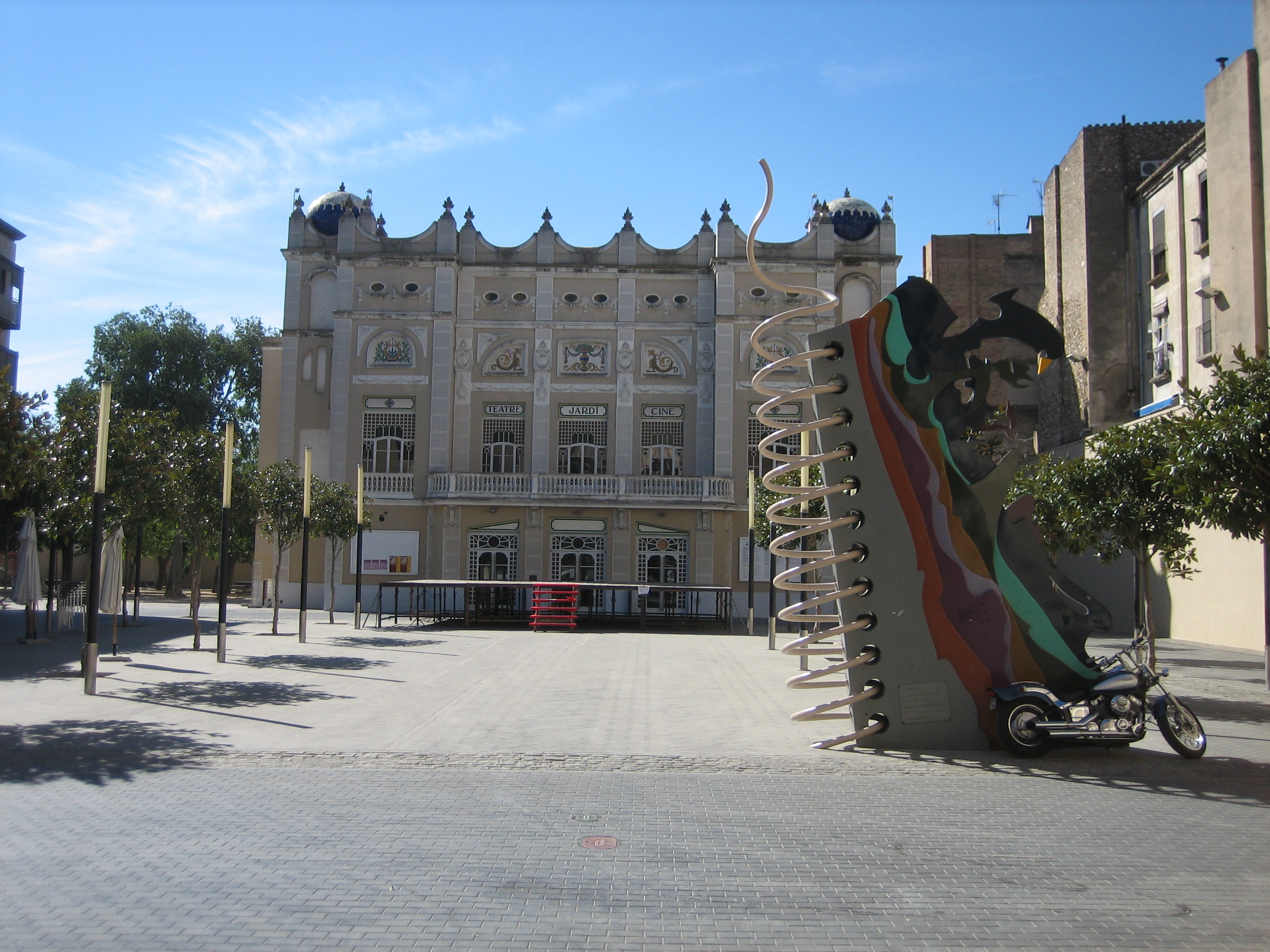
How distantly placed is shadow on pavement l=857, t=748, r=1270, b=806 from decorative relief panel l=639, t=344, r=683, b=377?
31.8 metres

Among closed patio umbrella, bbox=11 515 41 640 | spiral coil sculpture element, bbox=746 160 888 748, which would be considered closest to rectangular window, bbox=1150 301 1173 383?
spiral coil sculpture element, bbox=746 160 888 748

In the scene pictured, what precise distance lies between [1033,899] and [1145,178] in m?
32.8

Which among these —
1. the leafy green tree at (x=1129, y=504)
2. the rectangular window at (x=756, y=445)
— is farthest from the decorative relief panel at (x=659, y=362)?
the leafy green tree at (x=1129, y=504)

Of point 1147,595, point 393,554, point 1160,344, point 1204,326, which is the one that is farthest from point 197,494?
point 1160,344

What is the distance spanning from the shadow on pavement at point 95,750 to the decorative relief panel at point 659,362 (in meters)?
31.3

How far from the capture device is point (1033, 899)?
6.33 meters

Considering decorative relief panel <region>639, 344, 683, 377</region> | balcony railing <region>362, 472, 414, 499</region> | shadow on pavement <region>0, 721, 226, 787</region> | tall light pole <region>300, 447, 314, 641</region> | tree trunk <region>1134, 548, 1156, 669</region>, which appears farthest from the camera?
decorative relief panel <region>639, 344, 683, 377</region>

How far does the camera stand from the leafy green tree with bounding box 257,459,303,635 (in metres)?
27.5

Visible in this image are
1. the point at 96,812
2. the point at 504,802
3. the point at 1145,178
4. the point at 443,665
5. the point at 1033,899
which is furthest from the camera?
the point at 1145,178

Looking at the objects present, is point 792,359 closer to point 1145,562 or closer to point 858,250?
point 1145,562

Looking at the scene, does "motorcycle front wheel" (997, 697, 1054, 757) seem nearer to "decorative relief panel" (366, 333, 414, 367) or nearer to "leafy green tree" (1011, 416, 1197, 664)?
"leafy green tree" (1011, 416, 1197, 664)

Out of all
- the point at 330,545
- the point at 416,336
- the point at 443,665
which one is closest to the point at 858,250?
the point at 416,336

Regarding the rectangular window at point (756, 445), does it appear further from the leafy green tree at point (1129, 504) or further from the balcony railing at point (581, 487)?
the leafy green tree at point (1129, 504)

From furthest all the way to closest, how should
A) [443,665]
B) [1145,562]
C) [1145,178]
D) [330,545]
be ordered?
[330,545], [1145,178], [443,665], [1145,562]
